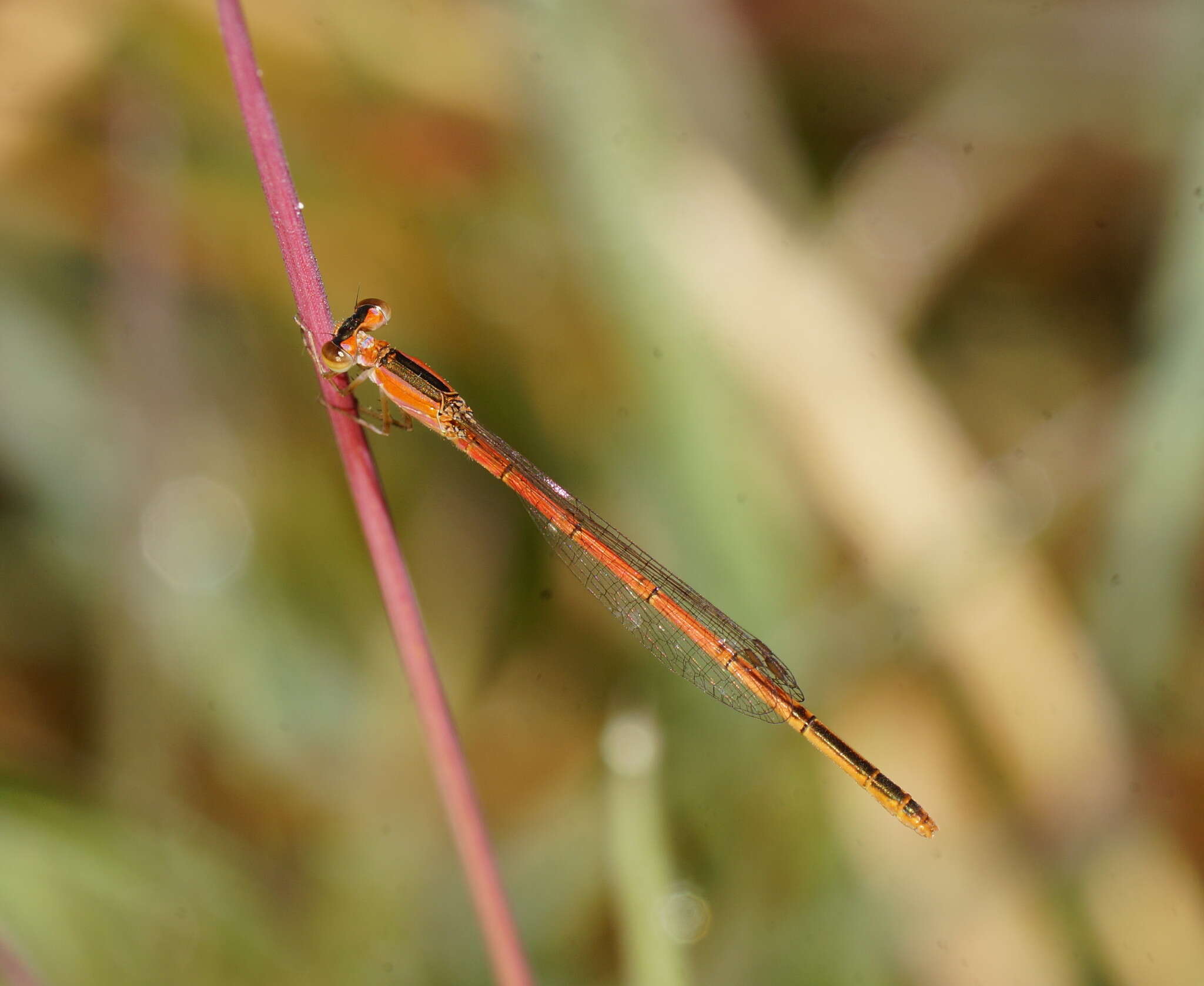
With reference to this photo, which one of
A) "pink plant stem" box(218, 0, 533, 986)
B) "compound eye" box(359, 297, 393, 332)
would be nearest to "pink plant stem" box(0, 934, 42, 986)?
"pink plant stem" box(218, 0, 533, 986)

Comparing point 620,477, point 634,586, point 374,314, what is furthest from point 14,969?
point 620,477

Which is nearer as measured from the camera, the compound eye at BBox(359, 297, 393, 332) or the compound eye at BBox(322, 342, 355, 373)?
the compound eye at BBox(322, 342, 355, 373)

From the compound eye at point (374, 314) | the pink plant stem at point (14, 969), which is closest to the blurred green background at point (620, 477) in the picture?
the pink plant stem at point (14, 969)

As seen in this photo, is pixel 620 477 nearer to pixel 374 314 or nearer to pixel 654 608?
pixel 654 608

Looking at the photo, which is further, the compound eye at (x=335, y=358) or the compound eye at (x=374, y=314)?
the compound eye at (x=374, y=314)

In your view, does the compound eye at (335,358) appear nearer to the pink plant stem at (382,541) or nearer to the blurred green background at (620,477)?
the pink plant stem at (382,541)

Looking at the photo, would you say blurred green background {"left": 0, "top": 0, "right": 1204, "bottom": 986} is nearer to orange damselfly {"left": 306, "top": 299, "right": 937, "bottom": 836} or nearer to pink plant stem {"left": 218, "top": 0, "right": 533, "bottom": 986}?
orange damselfly {"left": 306, "top": 299, "right": 937, "bottom": 836}

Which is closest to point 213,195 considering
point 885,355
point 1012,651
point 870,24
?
point 885,355

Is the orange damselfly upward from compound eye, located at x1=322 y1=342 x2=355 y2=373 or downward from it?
upward
